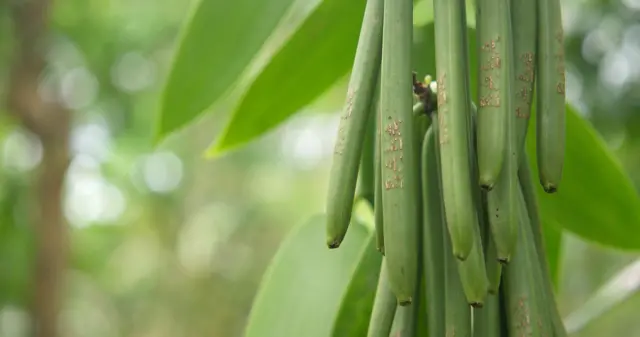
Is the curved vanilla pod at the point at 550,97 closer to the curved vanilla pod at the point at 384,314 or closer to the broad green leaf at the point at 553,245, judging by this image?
the curved vanilla pod at the point at 384,314

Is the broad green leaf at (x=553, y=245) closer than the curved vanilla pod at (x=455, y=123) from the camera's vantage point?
No

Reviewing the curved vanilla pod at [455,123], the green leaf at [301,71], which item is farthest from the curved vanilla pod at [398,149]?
the green leaf at [301,71]

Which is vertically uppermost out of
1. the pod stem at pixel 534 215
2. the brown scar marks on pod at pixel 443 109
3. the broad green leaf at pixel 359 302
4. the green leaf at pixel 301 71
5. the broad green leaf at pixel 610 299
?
the green leaf at pixel 301 71

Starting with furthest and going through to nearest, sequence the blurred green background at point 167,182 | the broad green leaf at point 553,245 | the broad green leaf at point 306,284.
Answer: the blurred green background at point 167,182 → the broad green leaf at point 553,245 → the broad green leaf at point 306,284

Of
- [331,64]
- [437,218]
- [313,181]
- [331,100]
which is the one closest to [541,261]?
[437,218]

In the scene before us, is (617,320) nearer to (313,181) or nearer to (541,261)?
(541,261)

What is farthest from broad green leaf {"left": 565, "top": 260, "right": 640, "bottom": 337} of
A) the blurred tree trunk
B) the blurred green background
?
the blurred tree trunk
